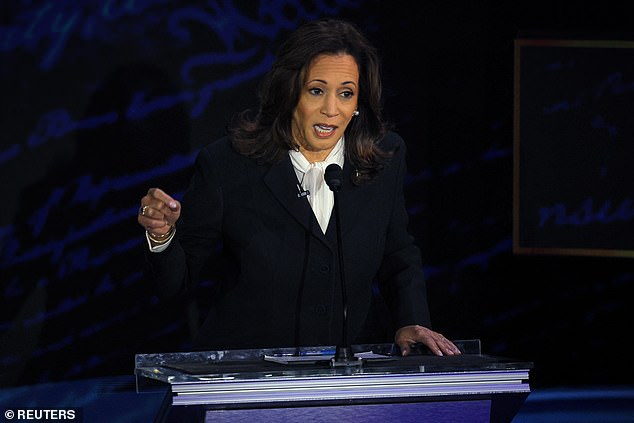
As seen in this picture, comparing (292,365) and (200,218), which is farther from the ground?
(200,218)

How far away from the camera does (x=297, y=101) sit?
8.48 ft

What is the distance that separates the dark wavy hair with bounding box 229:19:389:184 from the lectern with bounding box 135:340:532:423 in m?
0.90

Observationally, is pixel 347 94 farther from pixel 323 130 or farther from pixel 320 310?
pixel 320 310

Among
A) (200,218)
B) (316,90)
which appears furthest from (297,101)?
(200,218)

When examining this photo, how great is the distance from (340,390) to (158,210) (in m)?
0.55

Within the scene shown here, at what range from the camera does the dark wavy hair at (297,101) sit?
2578 mm

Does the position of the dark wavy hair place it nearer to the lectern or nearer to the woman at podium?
the woman at podium

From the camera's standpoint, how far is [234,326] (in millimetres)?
2518

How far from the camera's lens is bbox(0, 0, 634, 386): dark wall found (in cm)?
402

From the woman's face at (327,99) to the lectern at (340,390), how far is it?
0.90 meters

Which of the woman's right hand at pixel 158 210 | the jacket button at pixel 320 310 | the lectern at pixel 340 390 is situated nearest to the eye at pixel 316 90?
the jacket button at pixel 320 310

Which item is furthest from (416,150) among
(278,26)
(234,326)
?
(234,326)

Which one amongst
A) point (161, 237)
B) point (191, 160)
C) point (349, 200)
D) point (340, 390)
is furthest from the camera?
point (191, 160)

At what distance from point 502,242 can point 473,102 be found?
1.89ft
